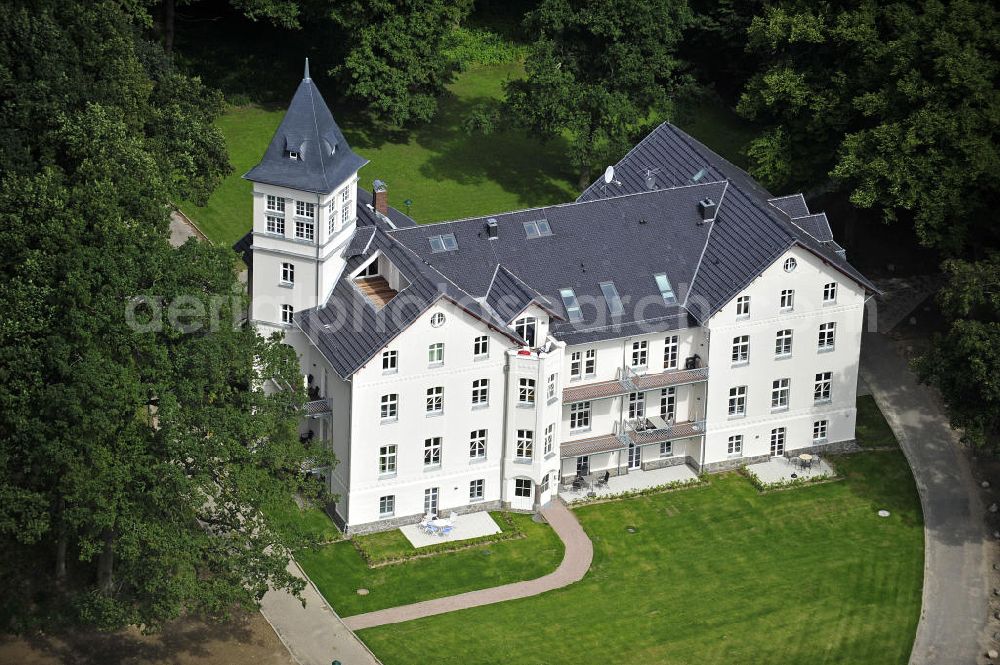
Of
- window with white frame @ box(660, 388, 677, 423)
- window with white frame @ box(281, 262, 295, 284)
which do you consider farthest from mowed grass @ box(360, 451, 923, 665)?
window with white frame @ box(281, 262, 295, 284)

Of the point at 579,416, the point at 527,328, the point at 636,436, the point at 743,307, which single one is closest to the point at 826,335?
the point at 743,307

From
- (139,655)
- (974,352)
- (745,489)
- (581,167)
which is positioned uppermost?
(581,167)

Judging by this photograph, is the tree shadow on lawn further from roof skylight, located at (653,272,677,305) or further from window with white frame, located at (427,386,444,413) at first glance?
window with white frame, located at (427,386,444,413)

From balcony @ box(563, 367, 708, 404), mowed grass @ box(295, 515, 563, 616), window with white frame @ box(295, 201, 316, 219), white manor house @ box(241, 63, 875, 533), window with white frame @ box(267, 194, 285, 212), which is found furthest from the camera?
balcony @ box(563, 367, 708, 404)

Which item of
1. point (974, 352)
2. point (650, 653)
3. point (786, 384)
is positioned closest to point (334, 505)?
point (650, 653)

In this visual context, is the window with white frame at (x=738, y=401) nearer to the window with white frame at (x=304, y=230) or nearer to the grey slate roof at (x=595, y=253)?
the grey slate roof at (x=595, y=253)

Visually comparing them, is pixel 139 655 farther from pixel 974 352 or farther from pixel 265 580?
pixel 974 352

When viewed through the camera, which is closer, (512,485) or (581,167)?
(512,485)
